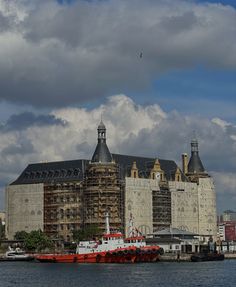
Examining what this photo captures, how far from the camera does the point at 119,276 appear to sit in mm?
141375

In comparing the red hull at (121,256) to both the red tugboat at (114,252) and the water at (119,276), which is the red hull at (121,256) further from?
the water at (119,276)

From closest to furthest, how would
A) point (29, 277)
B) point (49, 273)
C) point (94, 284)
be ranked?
point (94, 284) < point (29, 277) < point (49, 273)

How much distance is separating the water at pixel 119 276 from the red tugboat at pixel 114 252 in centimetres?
1079

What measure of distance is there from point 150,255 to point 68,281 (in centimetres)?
6181

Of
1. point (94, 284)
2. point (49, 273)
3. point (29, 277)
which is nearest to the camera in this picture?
point (94, 284)

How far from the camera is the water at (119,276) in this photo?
4970 inches

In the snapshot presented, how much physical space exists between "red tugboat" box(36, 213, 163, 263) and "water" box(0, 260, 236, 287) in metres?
10.8

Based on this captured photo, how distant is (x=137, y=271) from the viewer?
155 m

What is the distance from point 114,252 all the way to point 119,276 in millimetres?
45802

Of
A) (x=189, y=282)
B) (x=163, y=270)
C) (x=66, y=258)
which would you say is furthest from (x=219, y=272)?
(x=66, y=258)

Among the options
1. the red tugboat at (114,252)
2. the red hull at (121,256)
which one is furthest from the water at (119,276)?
the red tugboat at (114,252)

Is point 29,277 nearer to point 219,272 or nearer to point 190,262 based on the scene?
point 219,272

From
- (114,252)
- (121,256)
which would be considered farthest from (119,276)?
(114,252)

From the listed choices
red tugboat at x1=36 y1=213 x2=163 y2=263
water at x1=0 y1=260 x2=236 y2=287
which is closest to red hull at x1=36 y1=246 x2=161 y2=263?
red tugboat at x1=36 y1=213 x2=163 y2=263
